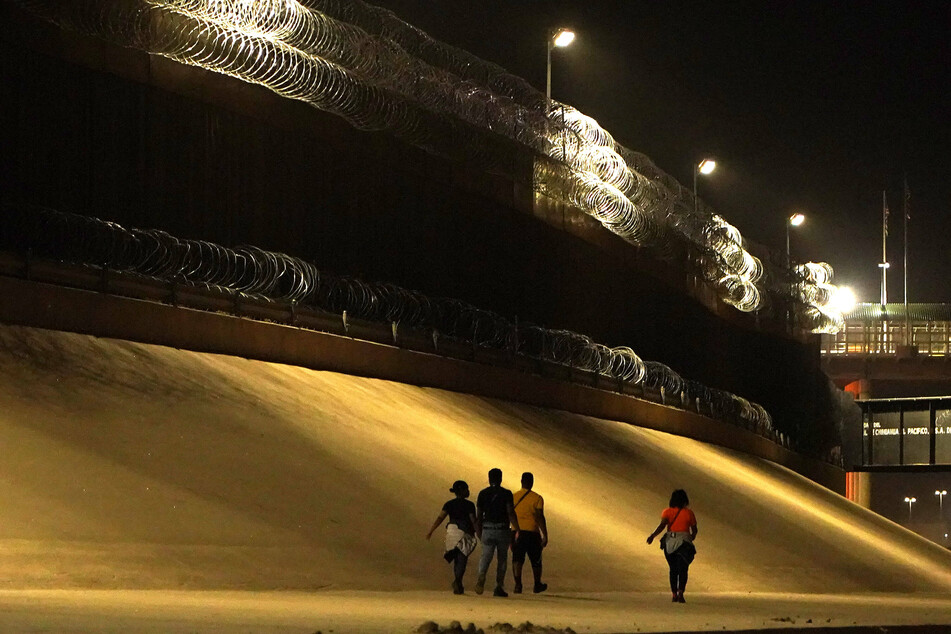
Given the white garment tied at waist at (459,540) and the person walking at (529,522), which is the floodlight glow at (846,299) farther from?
the white garment tied at waist at (459,540)

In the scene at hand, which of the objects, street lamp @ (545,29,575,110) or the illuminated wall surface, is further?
street lamp @ (545,29,575,110)

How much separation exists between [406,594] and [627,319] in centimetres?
2700

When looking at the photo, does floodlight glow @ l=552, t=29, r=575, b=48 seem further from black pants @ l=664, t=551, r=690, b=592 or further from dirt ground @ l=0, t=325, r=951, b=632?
black pants @ l=664, t=551, r=690, b=592

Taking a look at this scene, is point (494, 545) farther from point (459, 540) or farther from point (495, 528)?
point (459, 540)

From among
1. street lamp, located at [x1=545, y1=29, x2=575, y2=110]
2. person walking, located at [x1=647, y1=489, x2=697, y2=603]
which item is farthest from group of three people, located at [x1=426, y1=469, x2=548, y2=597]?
street lamp, located at [x1=545, y1=29, x2=575, y2=110]

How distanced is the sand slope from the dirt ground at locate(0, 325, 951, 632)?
33 mm

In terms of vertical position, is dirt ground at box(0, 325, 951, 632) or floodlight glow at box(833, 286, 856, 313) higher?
floodlight glow at box(833, 286, 856, 313)

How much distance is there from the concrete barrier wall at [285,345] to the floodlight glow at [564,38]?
811 cm

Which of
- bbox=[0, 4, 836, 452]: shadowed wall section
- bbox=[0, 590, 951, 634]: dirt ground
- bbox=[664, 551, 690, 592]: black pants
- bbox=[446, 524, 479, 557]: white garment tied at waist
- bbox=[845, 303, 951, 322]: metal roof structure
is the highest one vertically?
bbox=[845, 303, 951, 322]: metal roof structure

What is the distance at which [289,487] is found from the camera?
16500mm

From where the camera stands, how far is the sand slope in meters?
13.7

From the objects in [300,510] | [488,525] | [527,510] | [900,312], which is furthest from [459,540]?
[900,312]

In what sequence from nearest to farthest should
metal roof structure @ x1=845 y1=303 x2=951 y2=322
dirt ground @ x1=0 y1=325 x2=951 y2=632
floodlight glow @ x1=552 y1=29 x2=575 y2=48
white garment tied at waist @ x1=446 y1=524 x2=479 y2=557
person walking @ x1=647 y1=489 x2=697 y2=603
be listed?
dirt ground @ x1=0 y1=325 x2=951 y2=632, white garment tied at waist @ x1=446 y1=524 x2=479 y2=557, person walking @ x1=647 y1=489 x2=697 y2=603, floodlight glow @ x1=552 y1=29 x2=575 y2=48, metal roof structure @ x1=845 y1=303 x2=951 y2=322

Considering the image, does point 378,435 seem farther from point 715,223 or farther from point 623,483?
point 715,223
